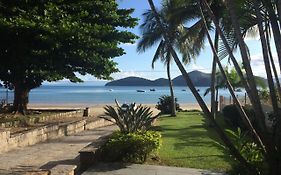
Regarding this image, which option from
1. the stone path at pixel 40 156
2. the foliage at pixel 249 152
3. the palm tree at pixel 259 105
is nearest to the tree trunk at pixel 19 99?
the stone path at pixel 40 156

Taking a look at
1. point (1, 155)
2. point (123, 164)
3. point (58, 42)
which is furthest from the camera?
point (58, 42)

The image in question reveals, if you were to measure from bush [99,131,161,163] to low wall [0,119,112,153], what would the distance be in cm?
353

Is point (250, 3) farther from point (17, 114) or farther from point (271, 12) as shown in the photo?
point (17, 114)

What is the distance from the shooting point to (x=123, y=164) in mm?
8695

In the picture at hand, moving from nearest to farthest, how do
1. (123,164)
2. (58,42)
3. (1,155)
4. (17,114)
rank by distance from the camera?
(123,164) < (1,155) < (58,42) < (17,114)

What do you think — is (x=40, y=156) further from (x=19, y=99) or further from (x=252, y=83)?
(x=19, y=99)

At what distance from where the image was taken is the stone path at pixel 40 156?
30.6ft

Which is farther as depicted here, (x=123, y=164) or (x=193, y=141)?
(x=193, y=141)

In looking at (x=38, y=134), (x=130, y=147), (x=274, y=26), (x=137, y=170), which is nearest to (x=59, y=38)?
(x=38, y=134)

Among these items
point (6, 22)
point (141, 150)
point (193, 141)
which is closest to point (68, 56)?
point (6, 22)

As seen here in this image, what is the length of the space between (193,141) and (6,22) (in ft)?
23.2

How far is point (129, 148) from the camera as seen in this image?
9000mm

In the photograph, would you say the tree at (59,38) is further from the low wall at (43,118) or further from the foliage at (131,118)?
the foliage at (131,118)

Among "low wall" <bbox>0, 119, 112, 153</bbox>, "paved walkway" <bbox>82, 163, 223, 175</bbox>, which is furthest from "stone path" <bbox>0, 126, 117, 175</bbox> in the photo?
"paved walkway" <bbox>82, 163, 223, 175</bbox>
